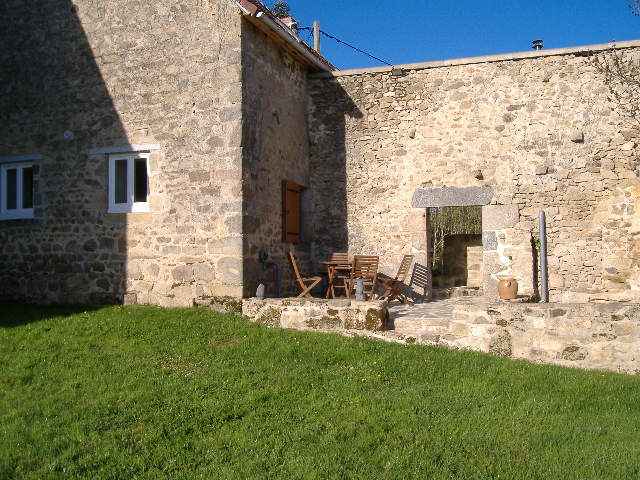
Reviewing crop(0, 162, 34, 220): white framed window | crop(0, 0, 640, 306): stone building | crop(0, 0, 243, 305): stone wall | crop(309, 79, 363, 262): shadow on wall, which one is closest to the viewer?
crop(0, 0, 243, 305): stone wall

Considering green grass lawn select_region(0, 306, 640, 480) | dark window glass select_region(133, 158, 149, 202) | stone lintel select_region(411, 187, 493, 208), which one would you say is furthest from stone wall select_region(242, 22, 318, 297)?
stone lintel select_region(411, 187, 493, 208)

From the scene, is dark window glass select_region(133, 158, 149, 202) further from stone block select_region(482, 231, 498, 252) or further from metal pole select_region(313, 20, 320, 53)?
metal pole select_region(313, 20, 320, 53)

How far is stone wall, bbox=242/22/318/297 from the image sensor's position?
9250mm

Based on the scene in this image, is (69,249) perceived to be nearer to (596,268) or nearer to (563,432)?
(563,432)

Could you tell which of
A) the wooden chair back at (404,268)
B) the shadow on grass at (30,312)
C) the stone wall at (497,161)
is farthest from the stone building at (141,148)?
the wooden chair back at (404,268)

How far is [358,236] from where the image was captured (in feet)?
37.4

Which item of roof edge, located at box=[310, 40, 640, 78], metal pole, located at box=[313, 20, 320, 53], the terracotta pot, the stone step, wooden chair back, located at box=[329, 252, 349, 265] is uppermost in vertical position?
metal pole, located at box=[313, 20, 320, 53]

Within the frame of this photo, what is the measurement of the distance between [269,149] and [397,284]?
10.9 ft

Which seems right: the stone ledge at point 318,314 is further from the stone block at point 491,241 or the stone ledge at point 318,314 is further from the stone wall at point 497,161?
the stone block at point 491,241

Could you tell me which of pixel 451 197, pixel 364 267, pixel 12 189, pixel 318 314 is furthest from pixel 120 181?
pixel 451 197

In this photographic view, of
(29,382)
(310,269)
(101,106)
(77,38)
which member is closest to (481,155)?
(310,269)

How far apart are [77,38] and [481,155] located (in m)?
7.29

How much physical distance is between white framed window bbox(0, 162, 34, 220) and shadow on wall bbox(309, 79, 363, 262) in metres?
5.11

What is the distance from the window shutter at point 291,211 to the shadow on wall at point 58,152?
2.73 metres
